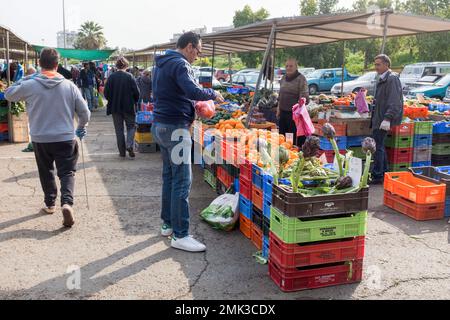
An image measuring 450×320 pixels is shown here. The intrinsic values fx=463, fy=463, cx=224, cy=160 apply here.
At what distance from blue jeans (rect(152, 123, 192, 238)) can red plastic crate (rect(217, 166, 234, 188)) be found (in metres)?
1.28

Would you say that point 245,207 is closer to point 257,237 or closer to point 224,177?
point 257,237

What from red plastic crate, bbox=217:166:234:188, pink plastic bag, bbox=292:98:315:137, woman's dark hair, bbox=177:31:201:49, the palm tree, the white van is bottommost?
red plastic crate, bbox=217:166:234:188

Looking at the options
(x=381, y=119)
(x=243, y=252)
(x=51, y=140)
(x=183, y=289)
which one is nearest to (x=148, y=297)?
(x=183, y=289)

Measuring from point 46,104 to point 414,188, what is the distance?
15.1ft

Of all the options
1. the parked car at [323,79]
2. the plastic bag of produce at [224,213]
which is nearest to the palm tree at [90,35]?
the parked car at [323,79]

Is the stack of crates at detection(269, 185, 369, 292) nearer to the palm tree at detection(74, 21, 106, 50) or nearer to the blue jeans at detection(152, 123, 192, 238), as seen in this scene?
the blue jeans at detection(152, 123, 192, 238)

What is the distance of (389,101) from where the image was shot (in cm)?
720

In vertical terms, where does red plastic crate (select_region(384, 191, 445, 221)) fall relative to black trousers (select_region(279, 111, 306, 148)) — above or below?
below

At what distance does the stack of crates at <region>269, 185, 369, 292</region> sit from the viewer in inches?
150

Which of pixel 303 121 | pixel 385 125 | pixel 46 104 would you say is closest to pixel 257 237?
pixel 303 121

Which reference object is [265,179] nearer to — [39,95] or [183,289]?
[183,289]

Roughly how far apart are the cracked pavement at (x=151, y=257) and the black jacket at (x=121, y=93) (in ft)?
9.10

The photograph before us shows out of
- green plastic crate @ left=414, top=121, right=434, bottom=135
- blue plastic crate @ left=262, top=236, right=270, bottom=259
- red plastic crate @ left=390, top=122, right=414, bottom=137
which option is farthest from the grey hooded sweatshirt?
green plastic crate @ left=414, top=121, right=434, bottom=135

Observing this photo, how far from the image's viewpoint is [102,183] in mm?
7492
